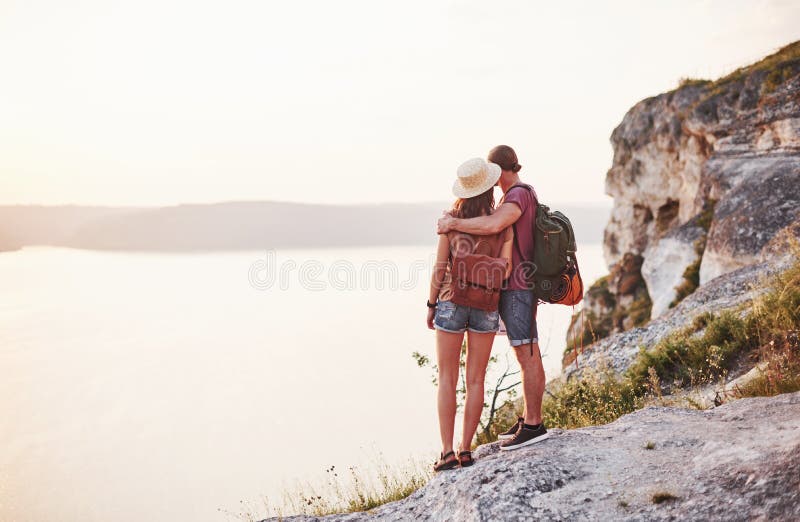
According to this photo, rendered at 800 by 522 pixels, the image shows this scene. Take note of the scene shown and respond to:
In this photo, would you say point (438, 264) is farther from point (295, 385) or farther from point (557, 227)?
point (295, 385)

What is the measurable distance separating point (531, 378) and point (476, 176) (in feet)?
6.02

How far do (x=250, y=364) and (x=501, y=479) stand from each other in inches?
6818

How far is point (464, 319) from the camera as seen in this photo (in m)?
4.73

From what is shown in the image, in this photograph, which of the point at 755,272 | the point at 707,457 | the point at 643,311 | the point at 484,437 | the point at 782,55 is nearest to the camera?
the point at 707,457

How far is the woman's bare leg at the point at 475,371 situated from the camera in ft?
15.7

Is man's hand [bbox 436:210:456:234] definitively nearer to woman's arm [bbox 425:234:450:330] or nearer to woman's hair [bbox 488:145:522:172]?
woman's arm [bbox 425:234:450:330]

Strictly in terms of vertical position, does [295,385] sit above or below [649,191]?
below

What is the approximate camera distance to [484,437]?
7961 mm

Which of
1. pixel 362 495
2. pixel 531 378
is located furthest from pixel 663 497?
pixel 362 495

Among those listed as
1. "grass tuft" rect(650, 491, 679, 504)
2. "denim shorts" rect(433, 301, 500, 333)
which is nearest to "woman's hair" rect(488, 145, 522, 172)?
"denim shorts" rect(433, 301, 500, 333)

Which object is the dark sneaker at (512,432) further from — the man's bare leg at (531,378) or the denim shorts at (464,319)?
the denim shorts at (464,319)

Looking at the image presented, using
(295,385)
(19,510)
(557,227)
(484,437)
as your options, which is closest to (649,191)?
(484,437)

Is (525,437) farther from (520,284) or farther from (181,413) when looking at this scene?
(181,413)

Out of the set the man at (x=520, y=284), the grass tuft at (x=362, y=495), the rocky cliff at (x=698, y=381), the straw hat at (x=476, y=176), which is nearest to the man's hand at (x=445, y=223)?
the man at (x=520, y=284)
